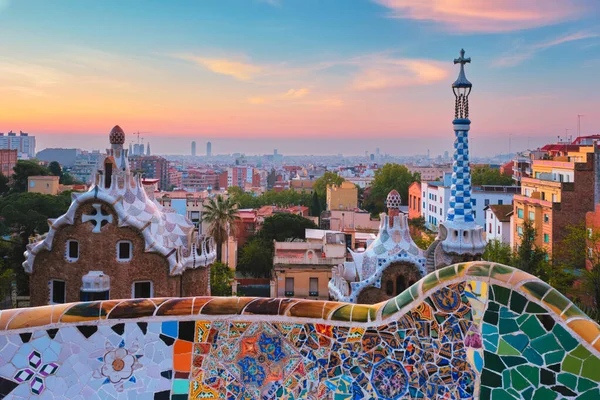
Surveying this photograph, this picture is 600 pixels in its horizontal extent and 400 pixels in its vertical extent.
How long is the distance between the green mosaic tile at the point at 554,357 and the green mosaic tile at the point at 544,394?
143mm

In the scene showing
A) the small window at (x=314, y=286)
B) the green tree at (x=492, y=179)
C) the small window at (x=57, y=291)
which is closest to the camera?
the small window at (x=57, y=291)

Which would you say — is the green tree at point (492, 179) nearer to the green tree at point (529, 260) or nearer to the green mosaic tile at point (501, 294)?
the green tree at point (529, 260)

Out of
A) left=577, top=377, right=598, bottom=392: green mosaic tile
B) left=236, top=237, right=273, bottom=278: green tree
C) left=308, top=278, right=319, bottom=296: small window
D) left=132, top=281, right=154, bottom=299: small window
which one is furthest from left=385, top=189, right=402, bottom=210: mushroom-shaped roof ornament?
left=236, top=237, right=273, bottom=278: green tree

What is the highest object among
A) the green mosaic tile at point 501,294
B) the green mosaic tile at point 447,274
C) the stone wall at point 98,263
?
the green mosaic tile at point 447,274

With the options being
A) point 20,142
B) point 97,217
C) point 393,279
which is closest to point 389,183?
point 393,279

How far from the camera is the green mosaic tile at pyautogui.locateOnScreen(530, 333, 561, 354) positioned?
3.08 meters

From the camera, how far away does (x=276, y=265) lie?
24766 millimetres

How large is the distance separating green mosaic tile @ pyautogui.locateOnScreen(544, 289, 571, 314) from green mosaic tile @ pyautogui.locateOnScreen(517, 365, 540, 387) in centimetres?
35

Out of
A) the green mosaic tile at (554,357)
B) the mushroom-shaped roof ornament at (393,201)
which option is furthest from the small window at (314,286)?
the green mosaic tile at (554,357)

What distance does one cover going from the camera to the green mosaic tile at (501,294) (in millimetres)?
3199

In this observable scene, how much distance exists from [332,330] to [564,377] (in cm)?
124

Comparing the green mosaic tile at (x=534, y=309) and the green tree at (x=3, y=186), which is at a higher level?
the green tree at (x=3, y=186)

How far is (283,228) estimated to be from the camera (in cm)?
3597

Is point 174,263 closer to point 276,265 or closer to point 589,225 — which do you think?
point 276,265
